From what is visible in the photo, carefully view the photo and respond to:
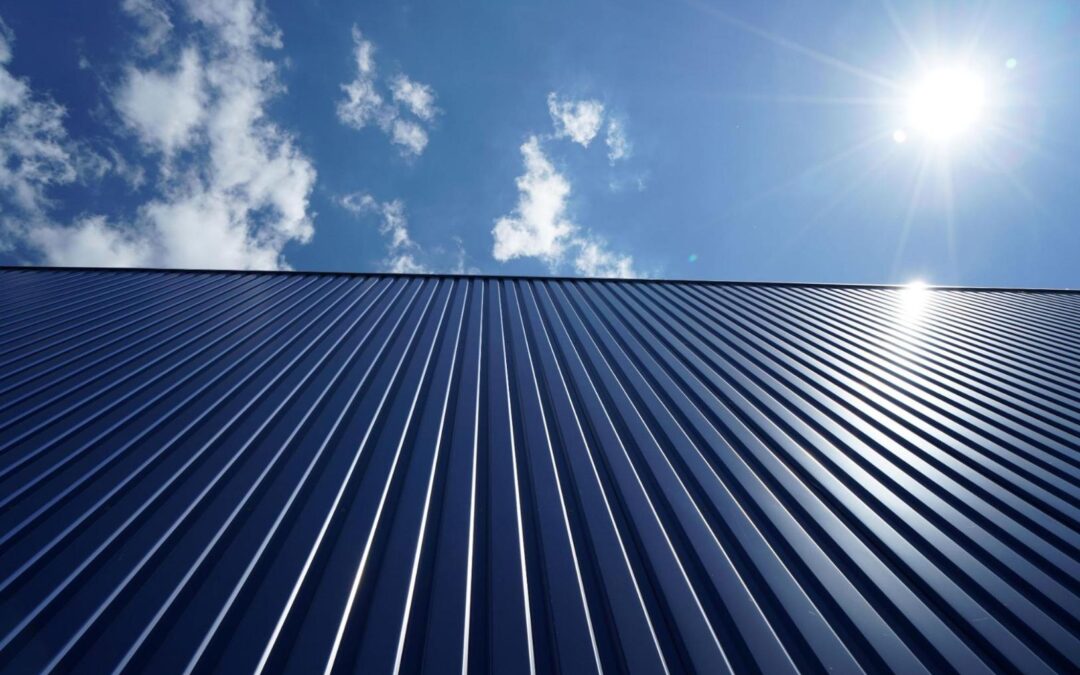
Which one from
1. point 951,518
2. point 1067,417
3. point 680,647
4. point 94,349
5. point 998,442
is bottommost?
point 680,647

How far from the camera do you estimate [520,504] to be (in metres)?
2.48

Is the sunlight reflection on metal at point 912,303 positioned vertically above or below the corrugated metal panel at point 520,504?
above

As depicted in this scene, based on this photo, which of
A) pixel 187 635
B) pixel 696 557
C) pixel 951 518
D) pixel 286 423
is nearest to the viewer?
pixel 187 635

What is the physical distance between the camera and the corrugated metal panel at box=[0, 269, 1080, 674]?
1774 millimetres

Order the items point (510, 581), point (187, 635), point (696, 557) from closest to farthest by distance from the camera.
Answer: point (187, 635) < point (510, 581) < point (696, 557)

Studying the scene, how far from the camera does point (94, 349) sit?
462cm

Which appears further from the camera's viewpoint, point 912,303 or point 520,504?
point 912,303

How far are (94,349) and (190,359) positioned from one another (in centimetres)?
111

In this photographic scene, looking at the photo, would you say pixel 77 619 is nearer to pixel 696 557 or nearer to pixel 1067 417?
pixel 696 557

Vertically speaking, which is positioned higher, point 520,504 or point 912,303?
point 912,303

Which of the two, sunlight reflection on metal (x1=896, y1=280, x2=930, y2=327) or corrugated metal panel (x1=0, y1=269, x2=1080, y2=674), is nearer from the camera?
corrugated metal panel (x1=0, y1=269, x2=1080, y2=674)

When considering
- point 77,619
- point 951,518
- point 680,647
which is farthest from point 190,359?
point 951,518

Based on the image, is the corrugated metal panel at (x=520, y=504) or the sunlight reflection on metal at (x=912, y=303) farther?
the sunlight reflection on metal at (x=912, y=303)

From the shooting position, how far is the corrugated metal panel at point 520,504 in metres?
1.77
